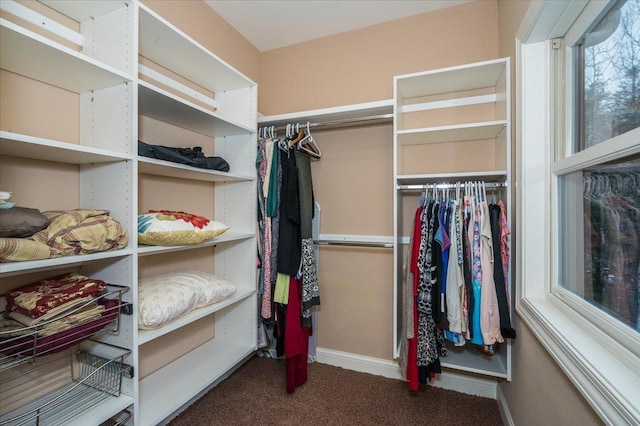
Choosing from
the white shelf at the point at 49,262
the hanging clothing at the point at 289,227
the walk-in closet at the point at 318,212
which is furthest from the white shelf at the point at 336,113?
the white shelf at the point at 49,262

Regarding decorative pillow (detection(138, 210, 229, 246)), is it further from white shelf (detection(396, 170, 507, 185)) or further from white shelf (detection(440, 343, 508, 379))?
white shelf (detection(440, 343, 508, 379))

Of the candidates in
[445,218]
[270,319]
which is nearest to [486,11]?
[445,218]

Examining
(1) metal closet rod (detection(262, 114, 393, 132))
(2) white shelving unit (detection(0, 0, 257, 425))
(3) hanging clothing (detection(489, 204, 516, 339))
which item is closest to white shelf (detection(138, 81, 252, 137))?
(2) white shelving unit (detection(0, 0, 257, 425))

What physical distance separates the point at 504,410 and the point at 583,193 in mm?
1365

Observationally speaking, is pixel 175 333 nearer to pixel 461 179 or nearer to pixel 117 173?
pixel 117 173

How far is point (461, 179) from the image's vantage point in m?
1.80

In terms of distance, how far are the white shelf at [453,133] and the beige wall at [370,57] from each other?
0.48 metres

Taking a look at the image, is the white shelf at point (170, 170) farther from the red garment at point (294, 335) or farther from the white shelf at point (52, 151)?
the red garment at point (294, 335)

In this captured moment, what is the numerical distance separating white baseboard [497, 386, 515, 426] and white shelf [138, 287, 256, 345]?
1.66 meters

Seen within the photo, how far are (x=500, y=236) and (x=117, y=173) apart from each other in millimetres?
1903

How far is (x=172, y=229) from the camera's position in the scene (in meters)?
1.30

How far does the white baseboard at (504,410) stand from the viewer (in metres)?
1.55

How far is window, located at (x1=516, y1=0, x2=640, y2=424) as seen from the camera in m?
0.81

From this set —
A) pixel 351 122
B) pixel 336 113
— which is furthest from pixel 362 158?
pixel 336 113
